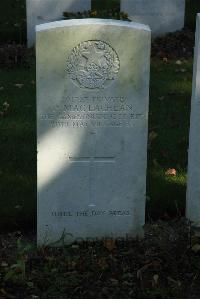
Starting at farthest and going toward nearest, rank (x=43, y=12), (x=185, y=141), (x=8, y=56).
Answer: (x=43, y=12)
(x=8, y=56)
(x=185, y=141)

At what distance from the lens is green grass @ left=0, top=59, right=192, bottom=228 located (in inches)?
225

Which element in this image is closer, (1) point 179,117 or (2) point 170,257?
(2) point 170,257

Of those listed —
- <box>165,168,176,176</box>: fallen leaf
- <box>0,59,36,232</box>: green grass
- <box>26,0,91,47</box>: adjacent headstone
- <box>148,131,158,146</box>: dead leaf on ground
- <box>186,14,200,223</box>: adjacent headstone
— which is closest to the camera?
<box>186,14,200,223</box>: adjacent headstone

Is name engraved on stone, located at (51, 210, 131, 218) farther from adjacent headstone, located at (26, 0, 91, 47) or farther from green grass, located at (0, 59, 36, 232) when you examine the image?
adjacent headstone, located at (26, 0, 91, 47)

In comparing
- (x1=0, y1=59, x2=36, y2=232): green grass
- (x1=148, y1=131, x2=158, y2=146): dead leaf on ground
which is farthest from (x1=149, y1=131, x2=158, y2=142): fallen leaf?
(x1=0, y1=59, x2=36, y2=232): green grass

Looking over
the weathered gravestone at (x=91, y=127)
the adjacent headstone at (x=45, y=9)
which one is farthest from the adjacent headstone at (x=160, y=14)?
the weathered gravestone at (x=91, y=127)

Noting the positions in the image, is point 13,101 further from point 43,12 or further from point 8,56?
point 43,12

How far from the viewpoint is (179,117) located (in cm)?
786

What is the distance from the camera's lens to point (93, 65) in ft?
15.8

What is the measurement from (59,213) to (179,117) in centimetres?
313

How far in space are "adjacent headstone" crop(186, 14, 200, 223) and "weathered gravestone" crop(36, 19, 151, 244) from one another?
38cm

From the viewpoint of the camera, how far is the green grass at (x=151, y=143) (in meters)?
5.72

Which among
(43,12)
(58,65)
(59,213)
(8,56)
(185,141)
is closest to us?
(58,65)

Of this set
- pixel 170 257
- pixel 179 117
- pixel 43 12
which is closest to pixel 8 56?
pixel 43 12
